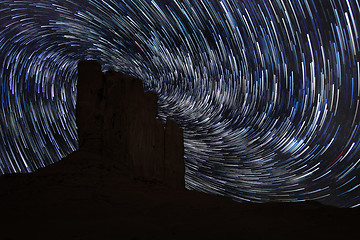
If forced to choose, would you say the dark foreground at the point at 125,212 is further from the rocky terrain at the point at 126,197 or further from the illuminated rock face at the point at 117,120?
the illuminated rock face at the point at 117,120

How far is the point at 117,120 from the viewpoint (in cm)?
1095

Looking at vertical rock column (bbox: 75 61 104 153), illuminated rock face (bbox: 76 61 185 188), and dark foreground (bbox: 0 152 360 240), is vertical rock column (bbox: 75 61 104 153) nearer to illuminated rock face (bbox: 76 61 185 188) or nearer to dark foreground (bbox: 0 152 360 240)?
illuminated rock face (bbox: 76 61 185 188)

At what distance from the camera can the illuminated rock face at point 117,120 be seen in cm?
1072

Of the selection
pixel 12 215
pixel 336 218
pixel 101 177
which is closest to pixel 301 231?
pixel 336 218

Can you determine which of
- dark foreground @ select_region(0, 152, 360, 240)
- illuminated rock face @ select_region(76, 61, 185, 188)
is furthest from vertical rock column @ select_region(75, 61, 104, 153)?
dark foreground @ select_region(0, 152, 360, 240)

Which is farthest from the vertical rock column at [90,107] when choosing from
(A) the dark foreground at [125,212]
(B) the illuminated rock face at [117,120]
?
(A) the dark foreground at [125,212]

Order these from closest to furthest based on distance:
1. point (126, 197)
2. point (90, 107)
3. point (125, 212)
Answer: point (125, 212)
point (126, 197)
point (90, 107)

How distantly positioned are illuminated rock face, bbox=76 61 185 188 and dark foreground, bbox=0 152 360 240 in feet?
2.69

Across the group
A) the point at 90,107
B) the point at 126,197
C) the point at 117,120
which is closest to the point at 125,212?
the point at 126,197

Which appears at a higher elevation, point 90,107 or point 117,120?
point 90,107

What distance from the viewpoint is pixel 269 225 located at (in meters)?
4.97

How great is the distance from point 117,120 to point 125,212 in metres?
5.05

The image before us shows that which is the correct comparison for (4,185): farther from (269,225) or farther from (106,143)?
(269,225)

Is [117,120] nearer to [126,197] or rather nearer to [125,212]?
[126,197]
